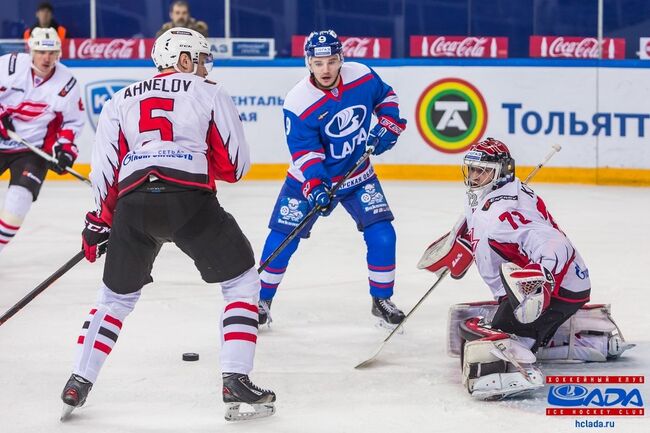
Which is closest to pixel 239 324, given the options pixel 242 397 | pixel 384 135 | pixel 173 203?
pixel 242 397

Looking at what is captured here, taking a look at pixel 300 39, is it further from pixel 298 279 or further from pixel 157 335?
pixel 157 335

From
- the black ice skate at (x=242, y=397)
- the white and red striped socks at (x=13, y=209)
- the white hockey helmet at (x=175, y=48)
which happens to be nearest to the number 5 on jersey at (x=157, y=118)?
the white hockey helmet at (x=175, y=48)

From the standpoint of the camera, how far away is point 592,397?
3738 mm

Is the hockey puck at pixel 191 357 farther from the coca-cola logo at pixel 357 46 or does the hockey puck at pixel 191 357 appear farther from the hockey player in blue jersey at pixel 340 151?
the coca-cola logo at pixel 357 46

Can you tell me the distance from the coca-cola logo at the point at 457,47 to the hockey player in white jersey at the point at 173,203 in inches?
285

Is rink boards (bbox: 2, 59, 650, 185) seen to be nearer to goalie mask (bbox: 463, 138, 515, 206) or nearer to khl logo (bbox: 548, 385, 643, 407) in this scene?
goalie mask (bbox: 463, 138, 515, 206)

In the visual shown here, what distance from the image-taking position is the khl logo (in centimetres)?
367

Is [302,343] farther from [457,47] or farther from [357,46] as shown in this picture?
[357,46]

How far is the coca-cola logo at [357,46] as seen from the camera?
35.6 feet

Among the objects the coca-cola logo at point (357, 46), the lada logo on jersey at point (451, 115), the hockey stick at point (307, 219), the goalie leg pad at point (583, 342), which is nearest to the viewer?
the goalie leg pad at point (583, 342)

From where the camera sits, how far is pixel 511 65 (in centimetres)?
873

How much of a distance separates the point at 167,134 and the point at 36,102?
2576 mm

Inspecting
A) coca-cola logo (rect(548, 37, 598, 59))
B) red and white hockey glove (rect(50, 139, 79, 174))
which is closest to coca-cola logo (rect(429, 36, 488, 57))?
coca-cola logo (rect(548, 37, 598, 59))

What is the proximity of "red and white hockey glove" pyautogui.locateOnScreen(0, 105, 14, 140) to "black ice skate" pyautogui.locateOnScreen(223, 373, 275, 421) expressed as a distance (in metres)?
2.65
